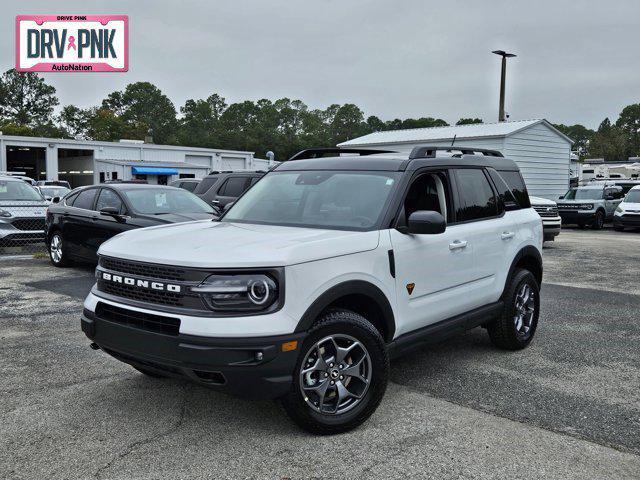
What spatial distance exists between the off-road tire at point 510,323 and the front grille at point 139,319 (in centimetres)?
322

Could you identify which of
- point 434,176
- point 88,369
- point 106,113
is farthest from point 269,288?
point 106,113

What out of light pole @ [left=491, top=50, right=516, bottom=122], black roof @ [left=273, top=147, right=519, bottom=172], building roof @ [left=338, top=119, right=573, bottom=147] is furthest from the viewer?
light pole @ [left=491, top=50, right=516, bottom=122]

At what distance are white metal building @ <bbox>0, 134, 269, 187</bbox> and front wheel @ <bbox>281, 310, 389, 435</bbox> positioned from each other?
41.6 meters

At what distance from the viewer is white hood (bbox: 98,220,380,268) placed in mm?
3492

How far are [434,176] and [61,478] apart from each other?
11.1 feet

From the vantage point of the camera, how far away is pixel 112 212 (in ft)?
29.4

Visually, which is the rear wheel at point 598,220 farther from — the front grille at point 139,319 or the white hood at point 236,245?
the front grille at point 139,319

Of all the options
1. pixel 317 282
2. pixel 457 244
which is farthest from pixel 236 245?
pixel 457 244

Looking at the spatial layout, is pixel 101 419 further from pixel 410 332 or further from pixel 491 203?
pixel 491 203

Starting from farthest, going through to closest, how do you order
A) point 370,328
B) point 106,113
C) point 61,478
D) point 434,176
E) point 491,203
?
point 106,113 → point 491,203 → point 434,176 → point 370,328 → point 61,478

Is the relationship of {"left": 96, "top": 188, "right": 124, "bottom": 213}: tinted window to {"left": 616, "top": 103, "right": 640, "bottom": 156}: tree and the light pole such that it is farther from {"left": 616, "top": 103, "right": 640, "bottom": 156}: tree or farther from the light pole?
{"left": 616, "top": 103, "right": 640, "bottom": 156}: tree

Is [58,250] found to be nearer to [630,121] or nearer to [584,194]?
[584,194]

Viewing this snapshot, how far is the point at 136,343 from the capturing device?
11.9 feet

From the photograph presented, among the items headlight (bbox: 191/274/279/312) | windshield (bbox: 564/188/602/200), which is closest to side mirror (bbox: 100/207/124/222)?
headlight (bbox: 191/274/279/312)
